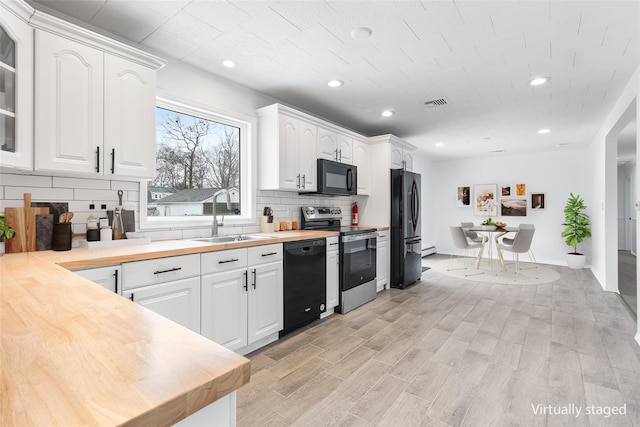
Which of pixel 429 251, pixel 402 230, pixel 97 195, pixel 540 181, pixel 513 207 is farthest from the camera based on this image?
pixel 429 251

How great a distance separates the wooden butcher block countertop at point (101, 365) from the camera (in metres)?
0.44

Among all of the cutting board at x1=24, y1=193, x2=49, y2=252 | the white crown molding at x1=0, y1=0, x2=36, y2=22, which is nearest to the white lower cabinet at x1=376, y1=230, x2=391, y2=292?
the cutting board at x1=24, y1=193, x2=49, y2=252

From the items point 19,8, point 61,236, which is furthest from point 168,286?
point 19,8

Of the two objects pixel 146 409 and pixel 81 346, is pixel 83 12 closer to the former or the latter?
pixel 81 346

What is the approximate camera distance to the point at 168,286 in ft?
6.67

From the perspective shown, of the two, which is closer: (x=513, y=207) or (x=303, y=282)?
(x=303, y=282)

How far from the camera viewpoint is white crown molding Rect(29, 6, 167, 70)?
5.88 feet

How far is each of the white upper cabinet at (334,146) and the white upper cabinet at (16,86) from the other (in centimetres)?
268

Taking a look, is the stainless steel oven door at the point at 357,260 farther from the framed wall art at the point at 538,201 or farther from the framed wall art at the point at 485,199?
the framed wall art at the point at 538,201

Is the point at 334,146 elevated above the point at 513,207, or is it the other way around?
the point at 334,146

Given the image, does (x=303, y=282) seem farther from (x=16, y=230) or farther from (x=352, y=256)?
(x=16, y=230)

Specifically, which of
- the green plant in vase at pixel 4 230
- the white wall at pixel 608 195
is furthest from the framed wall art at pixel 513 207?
the green plant in vase at pixel 4 230

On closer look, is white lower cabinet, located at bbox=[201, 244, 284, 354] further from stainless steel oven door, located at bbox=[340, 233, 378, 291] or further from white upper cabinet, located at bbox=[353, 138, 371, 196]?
white upper cabinet, located at bbox=[353, 138, 371, 196]

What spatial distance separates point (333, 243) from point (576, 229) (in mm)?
5471
